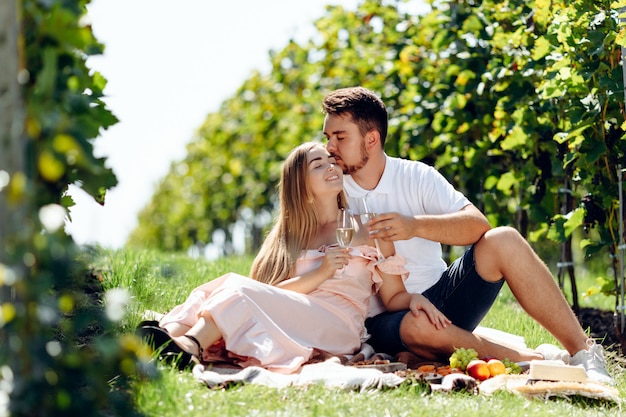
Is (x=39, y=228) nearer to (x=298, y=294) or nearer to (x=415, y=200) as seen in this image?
(x=298, y=294)

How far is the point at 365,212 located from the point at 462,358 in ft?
2.71

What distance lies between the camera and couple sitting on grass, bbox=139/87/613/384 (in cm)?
405

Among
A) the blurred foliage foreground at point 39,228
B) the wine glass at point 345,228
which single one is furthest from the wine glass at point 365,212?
the blurred foliage foreground at point 39,228

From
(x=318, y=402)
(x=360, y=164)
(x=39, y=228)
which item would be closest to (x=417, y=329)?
(x=360, y=164)

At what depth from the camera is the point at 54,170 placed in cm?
220

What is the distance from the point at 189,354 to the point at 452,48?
3.91 m

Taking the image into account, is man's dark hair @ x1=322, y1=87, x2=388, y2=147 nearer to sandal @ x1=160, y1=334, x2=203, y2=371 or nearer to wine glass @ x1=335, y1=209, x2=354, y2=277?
wine glass @ x1=335, y1=209, x2=354, y2=277

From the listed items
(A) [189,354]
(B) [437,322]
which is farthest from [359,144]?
(A) [189,354]

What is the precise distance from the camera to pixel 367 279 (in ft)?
14.6

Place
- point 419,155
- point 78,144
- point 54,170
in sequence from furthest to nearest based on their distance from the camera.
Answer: point 419,155 → point 78,144 → point 54,170

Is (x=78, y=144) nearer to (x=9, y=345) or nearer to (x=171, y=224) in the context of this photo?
(x=9, y=345)

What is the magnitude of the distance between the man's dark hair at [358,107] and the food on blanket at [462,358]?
4.03ft

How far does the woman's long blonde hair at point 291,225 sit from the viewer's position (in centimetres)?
445

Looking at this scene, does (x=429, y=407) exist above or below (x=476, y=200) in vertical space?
below
